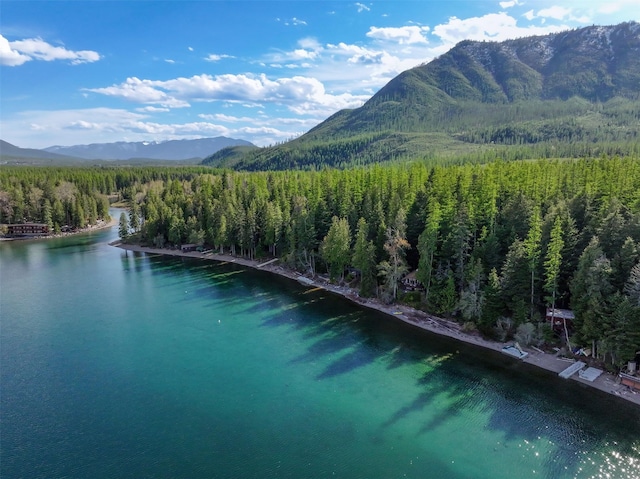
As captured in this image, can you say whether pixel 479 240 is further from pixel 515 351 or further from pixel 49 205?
pixel 49 205

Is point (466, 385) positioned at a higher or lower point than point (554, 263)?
lower

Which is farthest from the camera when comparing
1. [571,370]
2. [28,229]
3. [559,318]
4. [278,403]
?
[28,229]

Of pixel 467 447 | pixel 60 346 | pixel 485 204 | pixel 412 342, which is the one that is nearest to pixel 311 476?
pixel 467 447

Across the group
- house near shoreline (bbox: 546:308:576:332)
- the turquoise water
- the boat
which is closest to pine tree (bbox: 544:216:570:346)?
house near shoreline (bbox: 546:308:576:332)

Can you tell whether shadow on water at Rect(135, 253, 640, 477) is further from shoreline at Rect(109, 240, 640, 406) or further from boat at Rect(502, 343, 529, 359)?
shoreline at Rect(109, 240, 640, 406)

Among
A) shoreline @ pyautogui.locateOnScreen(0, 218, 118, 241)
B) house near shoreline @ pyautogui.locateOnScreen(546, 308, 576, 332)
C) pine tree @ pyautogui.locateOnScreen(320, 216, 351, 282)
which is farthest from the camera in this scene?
shoreline @ pyautogui.locateOnScreen(0, 218, 118, 241)

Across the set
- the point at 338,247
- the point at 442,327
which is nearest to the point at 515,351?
the point at 442,327
